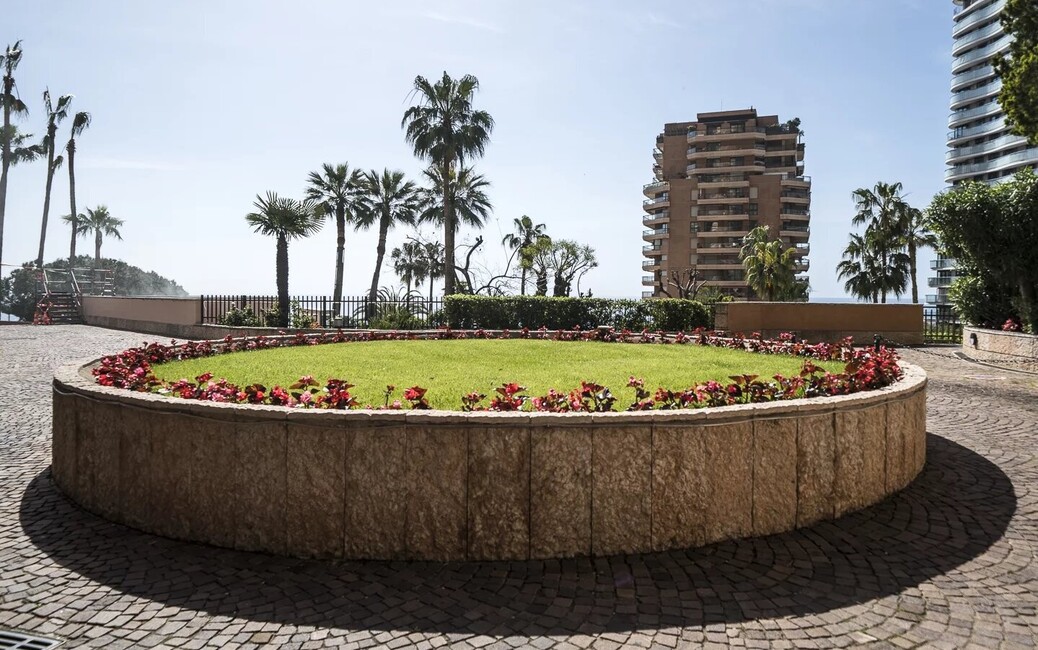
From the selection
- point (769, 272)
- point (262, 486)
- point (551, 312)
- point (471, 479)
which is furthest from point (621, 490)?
point (769, 272)

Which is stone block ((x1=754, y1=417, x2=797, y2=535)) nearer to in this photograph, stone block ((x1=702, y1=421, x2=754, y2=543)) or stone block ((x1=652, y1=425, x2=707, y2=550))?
stone block ((x1=702, y1=421, x2=754, y2=543))

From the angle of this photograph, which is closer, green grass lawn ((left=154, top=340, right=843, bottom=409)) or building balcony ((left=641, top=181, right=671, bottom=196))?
green grass lawn ((left=154, top=340, right=843, bottom=409))

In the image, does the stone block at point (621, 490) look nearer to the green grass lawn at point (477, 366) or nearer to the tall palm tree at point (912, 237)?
the green grass lawn at point (477, 366)

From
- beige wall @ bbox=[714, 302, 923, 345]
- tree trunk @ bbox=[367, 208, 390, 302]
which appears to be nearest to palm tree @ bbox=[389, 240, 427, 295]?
tree trunk @ bbox=[367, 208, 390, 302]

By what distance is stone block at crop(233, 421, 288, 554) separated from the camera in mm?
4301

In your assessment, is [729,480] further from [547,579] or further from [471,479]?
[471,479]

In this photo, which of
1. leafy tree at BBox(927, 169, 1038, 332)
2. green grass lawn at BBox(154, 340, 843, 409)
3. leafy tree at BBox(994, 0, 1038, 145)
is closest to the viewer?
green grass lawn at BBox(154, 340, 843, 409)

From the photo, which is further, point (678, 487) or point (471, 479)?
point (678, 487)

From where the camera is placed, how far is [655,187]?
85.4 metres

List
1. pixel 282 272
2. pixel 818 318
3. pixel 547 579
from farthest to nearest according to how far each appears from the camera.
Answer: pixel 282 272, pixel 818 318, pixel 547 579

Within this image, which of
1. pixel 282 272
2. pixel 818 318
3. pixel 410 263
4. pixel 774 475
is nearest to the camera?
pixel 774 475

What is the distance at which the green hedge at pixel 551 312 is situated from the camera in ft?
75.6

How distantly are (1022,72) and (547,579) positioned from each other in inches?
789

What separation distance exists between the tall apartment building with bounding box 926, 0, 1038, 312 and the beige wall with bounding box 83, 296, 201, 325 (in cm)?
8609
